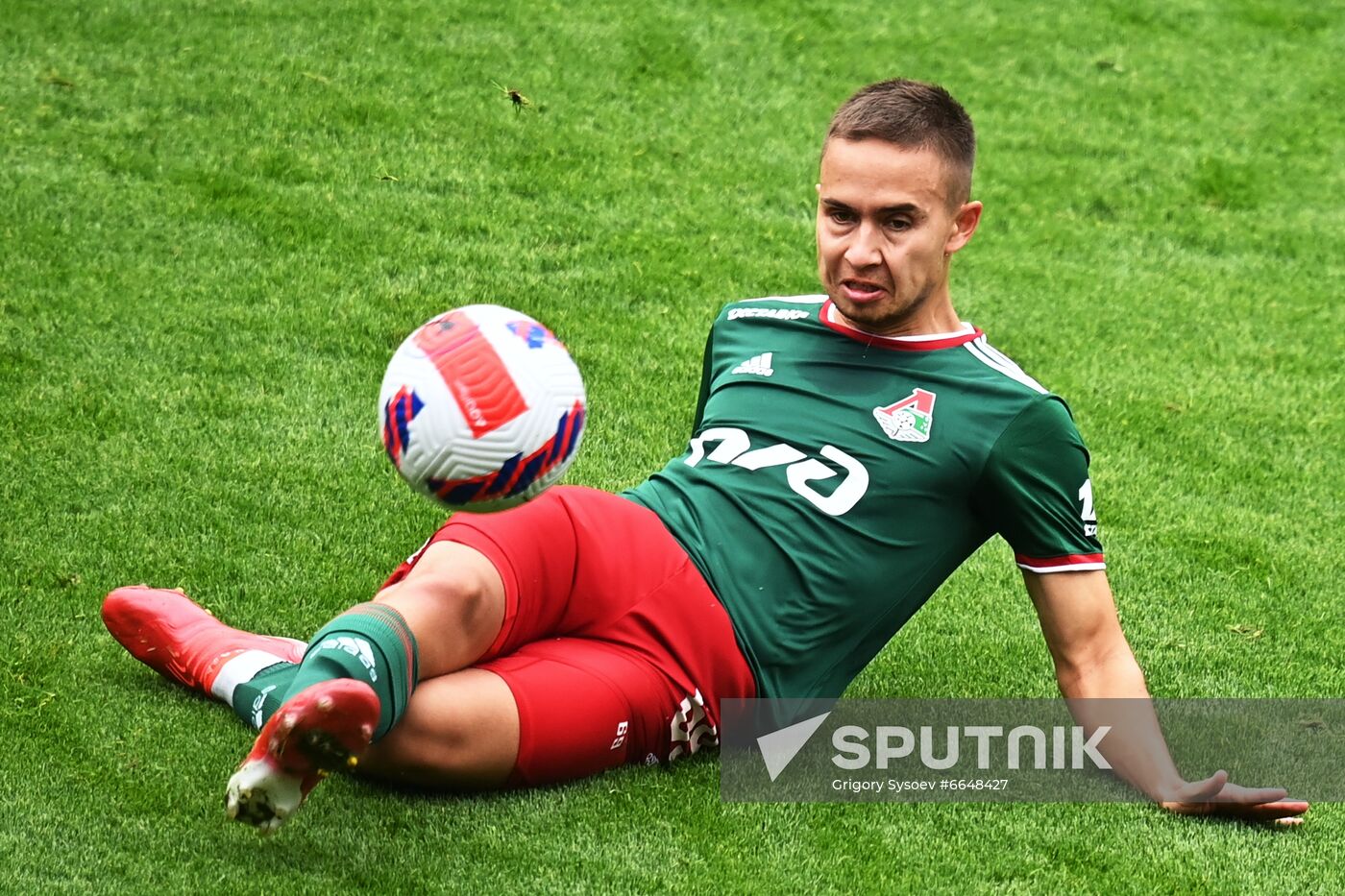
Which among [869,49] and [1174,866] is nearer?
[1174,866]

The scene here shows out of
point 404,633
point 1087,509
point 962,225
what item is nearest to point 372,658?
point 404,633

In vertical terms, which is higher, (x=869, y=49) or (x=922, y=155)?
(x=922, y=155)

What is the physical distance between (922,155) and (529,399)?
120 centimetres

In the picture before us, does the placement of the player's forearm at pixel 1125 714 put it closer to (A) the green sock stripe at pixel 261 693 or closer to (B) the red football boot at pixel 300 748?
(B) the red football boot at pixel 300 748

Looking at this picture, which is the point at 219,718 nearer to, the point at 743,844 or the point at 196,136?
the point at 743,844

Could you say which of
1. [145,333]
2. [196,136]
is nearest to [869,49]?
[196,136]

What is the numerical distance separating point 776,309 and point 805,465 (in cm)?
58

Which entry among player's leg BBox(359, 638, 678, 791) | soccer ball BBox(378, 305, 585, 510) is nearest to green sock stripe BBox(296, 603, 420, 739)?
player's leg BBox(359, 638, 678, 791)

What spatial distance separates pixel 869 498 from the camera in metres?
3.76

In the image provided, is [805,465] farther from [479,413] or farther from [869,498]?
[479,413]

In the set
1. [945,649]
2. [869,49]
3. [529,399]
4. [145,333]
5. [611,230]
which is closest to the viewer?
[529,399]

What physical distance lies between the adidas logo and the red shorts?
1.73 feet

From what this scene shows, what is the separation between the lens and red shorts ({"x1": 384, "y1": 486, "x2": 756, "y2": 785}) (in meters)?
3.45

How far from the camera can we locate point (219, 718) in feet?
12.4
